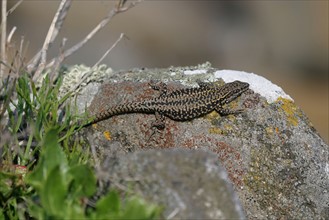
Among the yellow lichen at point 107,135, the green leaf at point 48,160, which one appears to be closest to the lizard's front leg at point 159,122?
the yellow lichen at point 107,135

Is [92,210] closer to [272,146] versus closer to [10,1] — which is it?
[272,146]

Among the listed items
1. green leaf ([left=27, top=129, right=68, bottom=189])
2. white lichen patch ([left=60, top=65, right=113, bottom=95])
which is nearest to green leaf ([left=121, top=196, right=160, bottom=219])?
green leaf ([left=27, top=129, right=68, bottom=189])

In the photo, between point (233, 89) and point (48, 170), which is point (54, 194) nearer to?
point (48, 170)

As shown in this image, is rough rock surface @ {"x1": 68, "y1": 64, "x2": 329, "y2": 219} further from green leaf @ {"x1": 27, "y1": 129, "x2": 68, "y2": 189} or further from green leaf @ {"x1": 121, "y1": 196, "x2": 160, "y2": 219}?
green leaf @ {"x1": 121, "y1": 196, "x2": 160, "y2": 219}

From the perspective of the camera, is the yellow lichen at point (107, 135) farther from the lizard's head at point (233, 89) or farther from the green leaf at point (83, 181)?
the green leaf at point (83, 181)

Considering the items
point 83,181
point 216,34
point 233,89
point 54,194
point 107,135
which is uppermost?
point 216,34

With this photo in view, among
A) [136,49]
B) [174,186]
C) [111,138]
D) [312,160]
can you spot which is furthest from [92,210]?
[136,49]

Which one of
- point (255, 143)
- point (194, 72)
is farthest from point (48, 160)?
point (194, 72)
